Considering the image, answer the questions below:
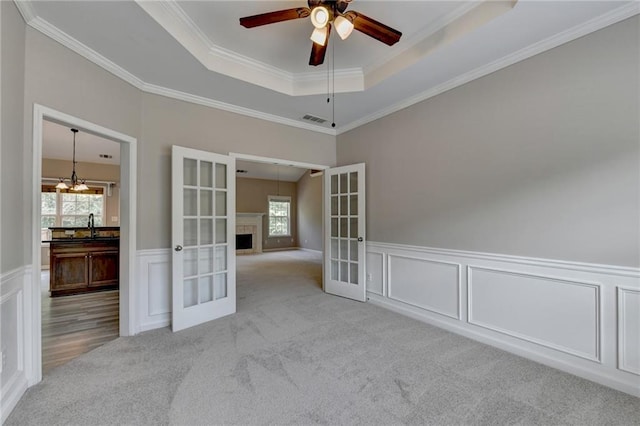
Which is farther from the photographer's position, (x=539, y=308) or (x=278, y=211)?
(x=278, y=211)

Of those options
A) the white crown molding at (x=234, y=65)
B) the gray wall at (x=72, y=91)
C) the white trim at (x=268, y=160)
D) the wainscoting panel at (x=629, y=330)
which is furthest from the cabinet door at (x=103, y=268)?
the wainscoting panel at (x=629, y=330)

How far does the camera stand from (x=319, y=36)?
208cm

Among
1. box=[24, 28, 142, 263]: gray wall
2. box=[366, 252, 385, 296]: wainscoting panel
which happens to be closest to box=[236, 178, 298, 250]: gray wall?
box=[366, 252, 385, 296]: wainscoting panel

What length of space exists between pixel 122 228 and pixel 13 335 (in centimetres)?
129

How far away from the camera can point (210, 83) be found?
10.3 ft

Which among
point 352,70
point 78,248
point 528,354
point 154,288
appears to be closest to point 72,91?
point 154,288

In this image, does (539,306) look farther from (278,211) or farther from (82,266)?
(278,211)

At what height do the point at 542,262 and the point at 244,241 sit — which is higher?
the point at 542,262

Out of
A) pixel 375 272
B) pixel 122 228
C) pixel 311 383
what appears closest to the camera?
pixel 311 383

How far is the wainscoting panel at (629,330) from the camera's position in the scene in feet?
6.52

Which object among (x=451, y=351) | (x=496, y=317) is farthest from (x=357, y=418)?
(x=496, y=317)

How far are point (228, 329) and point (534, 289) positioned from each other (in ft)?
10.3

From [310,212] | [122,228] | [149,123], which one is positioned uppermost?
[149,123]

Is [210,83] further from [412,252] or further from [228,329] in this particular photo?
[412,252]
